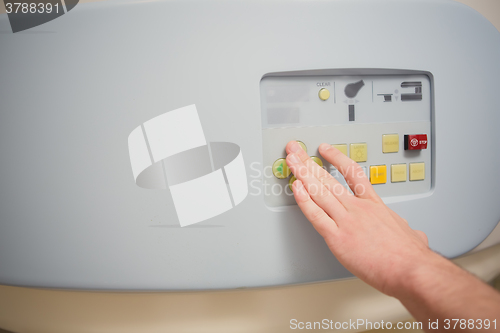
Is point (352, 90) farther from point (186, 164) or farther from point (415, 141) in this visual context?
point (186, 164)

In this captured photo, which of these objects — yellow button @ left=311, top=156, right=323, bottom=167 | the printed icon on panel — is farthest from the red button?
the printed icon on panel

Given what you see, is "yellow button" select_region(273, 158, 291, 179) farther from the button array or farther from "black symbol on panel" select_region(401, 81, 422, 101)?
"black symbol on panel" select_region(401, 81, 422, 101)

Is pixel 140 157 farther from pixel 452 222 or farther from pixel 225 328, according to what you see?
pixel 452 222

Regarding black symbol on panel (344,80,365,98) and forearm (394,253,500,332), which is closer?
forearm (394,253,500,332)

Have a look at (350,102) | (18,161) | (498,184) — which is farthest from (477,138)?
(18,161)

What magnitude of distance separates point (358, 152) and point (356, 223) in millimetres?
100

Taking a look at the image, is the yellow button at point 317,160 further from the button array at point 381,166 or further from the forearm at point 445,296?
the forearm at point 445,296

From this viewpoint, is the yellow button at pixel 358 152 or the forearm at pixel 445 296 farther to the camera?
the yellow button at pixel 358 152

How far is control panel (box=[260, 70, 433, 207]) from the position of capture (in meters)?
0.34

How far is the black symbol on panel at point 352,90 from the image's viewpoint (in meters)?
0.35

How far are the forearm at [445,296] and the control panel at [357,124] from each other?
4.7 inches

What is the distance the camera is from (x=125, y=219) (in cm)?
32

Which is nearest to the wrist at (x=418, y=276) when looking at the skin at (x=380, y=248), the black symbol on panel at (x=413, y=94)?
the skin at (x=380, y=248)

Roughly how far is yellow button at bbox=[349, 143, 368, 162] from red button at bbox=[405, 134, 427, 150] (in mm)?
60
